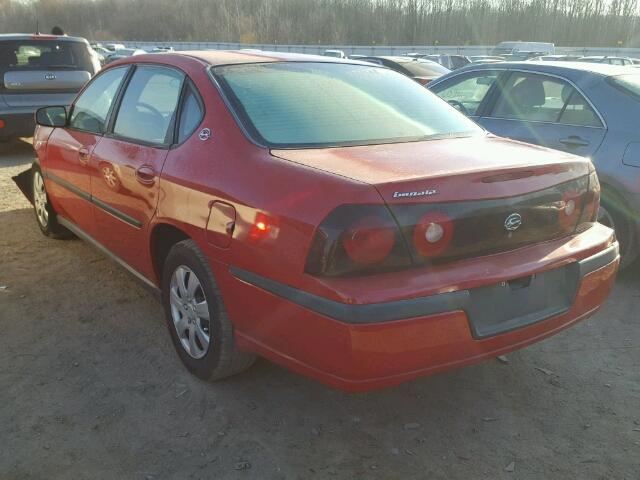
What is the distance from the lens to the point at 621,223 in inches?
171

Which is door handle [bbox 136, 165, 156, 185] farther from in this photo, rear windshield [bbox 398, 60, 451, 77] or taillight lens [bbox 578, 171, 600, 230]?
rear windshield [bbox 398, 60, 451, 77]

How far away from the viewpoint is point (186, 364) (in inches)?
123

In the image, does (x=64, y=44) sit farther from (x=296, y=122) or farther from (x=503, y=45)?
(x=503, y=45)

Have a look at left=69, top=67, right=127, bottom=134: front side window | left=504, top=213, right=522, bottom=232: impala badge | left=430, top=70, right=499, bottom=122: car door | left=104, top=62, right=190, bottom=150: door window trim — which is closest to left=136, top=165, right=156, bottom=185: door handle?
left=104, top=62, right=190, bottom=150: door window trim

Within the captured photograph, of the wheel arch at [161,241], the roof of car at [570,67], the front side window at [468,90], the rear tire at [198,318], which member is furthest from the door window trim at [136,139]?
the roof of car at [570,67]

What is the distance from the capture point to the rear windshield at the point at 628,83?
4.43m

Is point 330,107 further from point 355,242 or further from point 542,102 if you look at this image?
point 542,102

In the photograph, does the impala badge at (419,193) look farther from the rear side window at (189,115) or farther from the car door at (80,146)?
the car door at (80,146)

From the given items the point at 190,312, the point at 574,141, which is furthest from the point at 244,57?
the point at 574,141

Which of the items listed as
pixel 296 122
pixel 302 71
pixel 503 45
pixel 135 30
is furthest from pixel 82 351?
pixel 135 30

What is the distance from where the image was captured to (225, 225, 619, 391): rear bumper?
216 centimetres

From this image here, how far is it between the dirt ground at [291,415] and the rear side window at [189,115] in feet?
4.04

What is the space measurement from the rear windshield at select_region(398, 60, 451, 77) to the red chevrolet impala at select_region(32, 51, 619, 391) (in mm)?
8632

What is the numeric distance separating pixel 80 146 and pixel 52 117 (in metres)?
0.64
